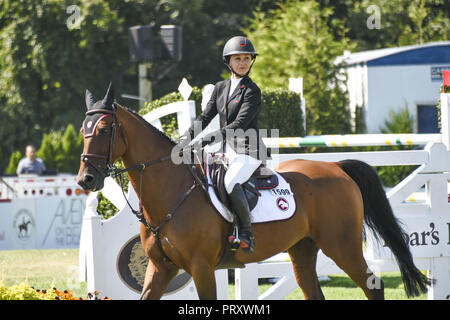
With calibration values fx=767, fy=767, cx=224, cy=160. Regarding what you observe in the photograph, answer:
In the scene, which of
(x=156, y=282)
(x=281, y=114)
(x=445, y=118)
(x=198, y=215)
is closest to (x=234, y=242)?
(x=198, y=215)

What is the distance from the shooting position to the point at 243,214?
5762 mm

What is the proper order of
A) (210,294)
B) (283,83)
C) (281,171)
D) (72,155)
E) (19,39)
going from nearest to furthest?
(210,294) → (281,171) → (283,83) → (72,155) → (19,39)

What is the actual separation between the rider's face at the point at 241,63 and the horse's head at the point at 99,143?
1.05 meters

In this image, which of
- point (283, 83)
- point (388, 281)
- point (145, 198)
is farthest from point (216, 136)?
point (283, 83)

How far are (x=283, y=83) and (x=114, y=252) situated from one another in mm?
10269

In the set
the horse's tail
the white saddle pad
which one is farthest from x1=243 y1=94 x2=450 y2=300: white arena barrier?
the white saddle pad

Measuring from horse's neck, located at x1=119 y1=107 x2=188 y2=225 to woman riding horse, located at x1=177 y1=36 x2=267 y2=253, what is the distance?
0.72 feet

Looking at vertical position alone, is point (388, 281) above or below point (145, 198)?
below

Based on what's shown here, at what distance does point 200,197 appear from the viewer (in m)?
5.79

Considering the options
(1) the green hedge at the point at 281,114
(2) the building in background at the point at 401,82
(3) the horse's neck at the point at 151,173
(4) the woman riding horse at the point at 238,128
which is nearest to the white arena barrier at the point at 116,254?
(3) the horse's neck at the point at 151,173

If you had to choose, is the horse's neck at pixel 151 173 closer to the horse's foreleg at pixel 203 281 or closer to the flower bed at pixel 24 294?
the horse's foreleg at pixel 203 281

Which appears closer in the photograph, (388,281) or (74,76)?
(388,281)

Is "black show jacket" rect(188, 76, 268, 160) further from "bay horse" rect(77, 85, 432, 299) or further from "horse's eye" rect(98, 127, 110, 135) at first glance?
"horse's eye" rect(98, 127, 110, 135)
